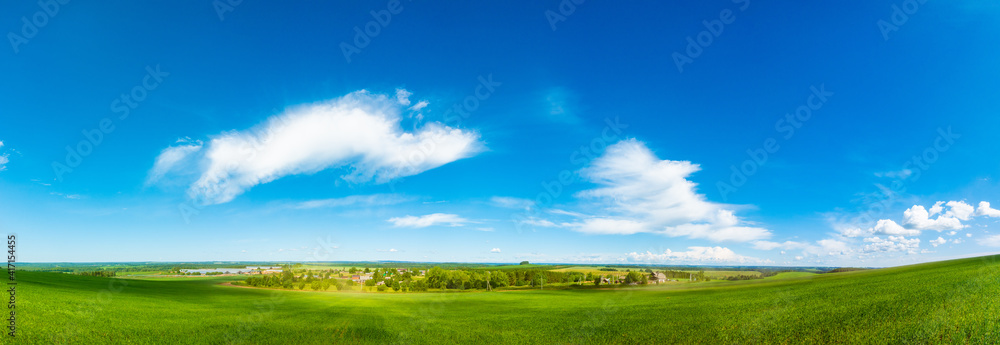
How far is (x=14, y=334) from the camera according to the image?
2083cm

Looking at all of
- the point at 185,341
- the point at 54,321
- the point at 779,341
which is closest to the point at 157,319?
the point at 54,321

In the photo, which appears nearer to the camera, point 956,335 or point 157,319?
point 956,335

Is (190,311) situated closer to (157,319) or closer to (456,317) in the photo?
(157,319)

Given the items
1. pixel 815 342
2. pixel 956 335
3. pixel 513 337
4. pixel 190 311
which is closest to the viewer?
pixel 956 335

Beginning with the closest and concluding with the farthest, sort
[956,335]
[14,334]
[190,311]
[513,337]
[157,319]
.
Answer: [956,335], [14,334], [513,337], [157,319], [190,311]

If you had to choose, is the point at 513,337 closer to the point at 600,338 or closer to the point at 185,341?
the point at 600,338

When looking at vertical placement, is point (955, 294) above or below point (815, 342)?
above

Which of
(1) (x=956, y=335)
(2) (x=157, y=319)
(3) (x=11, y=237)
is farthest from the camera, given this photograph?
(2) (x=157, y=319)

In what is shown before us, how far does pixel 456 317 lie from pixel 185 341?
20118 millimetres

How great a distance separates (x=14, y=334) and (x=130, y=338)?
4751mm

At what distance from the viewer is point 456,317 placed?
3659cm

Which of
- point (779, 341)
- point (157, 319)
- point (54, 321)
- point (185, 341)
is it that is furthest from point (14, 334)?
point (779, 341)

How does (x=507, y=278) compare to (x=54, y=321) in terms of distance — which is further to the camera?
(x=507, y=278)

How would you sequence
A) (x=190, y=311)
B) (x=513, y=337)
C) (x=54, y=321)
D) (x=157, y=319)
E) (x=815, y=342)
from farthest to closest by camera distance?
(x=190, y=311)
(x=157, y=319)
(x=513, y=337)
(x=54, y=321)
(x=815, y=342)
